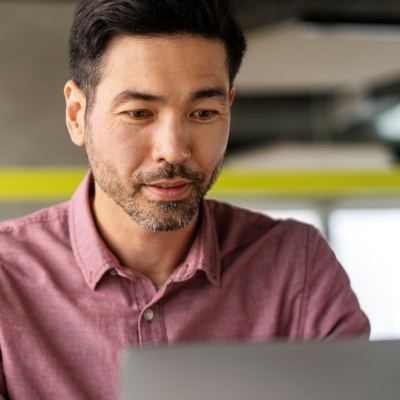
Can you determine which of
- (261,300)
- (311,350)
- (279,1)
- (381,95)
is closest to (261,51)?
(279,1)

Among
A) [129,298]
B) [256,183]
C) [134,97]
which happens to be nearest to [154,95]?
[134,97]

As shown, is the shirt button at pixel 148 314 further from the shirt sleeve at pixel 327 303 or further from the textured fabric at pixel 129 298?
the shirt sleeve at pixel 327 303

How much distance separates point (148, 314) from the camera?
1.48 m

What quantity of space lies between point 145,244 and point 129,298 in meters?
0.11

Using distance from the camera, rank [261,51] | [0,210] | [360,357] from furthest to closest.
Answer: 1. [261,51]
2. [0,210]
3. [360,357]

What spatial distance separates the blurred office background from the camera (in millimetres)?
3539

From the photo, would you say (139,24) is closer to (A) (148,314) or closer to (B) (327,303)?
(A) (148,314)

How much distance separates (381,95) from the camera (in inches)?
234

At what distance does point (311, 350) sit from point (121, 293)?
58 cm

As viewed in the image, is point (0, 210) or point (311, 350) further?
point (0, 210)

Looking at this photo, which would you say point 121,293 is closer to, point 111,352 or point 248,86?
point 111,352

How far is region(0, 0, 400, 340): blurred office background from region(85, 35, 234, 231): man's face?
5.64 ft

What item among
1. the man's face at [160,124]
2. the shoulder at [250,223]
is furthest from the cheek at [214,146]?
the shoulder at [250,223]

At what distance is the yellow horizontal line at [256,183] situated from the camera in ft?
10.2
